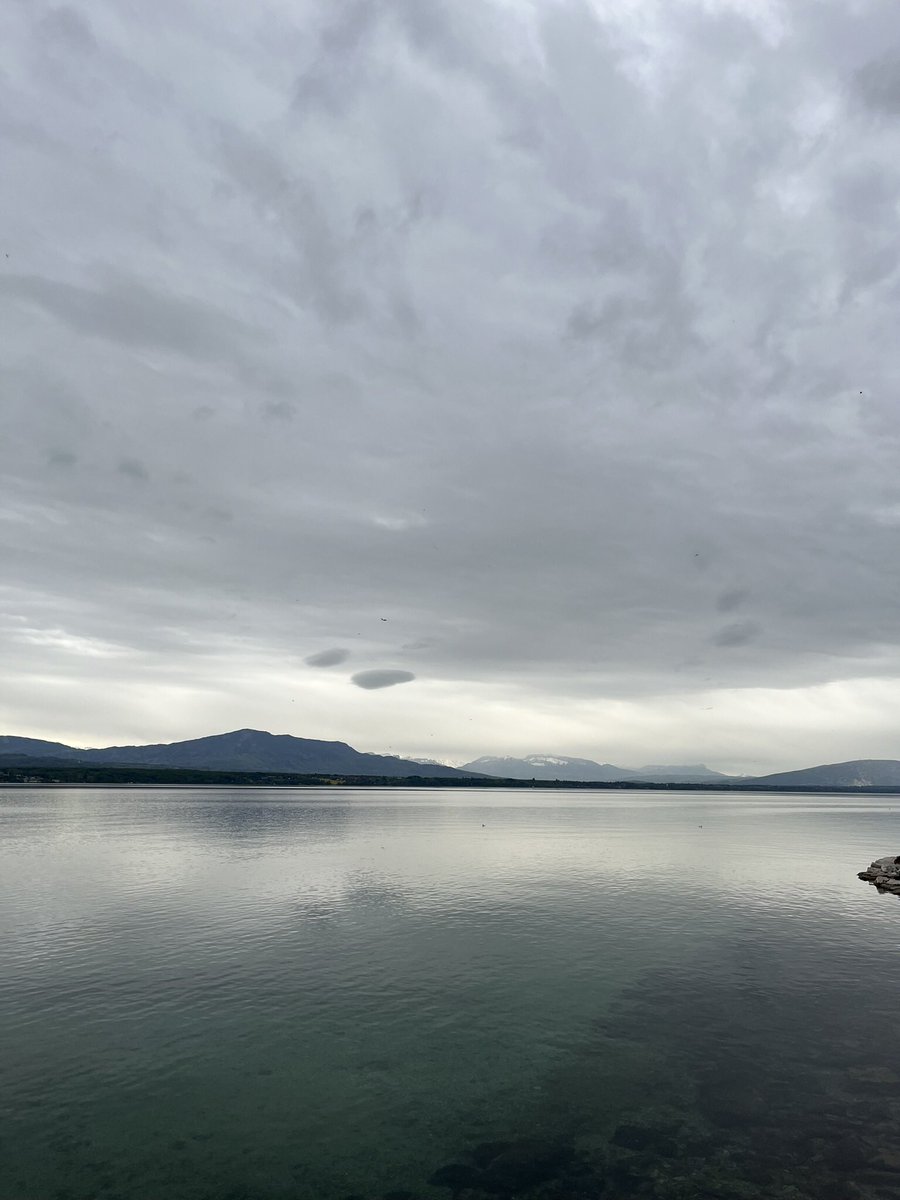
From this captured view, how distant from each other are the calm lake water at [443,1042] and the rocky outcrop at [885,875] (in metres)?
7.28

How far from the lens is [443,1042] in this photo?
110ft

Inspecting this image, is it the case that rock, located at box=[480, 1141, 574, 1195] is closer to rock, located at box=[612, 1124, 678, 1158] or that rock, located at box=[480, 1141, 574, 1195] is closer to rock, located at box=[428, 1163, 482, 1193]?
rock, located at box=[428, 1163, 482, 1193]

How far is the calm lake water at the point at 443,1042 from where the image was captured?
908 inches

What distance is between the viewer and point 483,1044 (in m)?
33.1

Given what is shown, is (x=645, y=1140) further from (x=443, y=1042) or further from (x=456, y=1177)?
(x=443, y=1042)

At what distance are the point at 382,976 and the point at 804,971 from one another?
27.8 m

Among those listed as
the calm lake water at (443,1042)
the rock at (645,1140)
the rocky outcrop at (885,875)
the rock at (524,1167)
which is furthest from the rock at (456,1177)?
the rocky outcrop at (885,875)

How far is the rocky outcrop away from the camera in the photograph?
7938 centimetres

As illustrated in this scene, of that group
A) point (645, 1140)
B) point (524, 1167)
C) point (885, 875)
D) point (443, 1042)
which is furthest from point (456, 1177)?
point (885, 875)

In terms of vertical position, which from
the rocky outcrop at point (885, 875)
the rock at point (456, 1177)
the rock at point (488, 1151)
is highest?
the rocky outcrop at point (885, 875)

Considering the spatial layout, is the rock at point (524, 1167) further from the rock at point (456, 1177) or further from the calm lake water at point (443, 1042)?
the rock at point (456, 1177)

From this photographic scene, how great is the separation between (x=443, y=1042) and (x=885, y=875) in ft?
249

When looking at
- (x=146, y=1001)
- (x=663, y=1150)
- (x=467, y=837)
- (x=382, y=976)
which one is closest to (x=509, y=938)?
(x=382, y=976)

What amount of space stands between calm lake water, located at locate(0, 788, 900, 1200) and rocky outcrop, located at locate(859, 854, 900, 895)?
7.28 meters
